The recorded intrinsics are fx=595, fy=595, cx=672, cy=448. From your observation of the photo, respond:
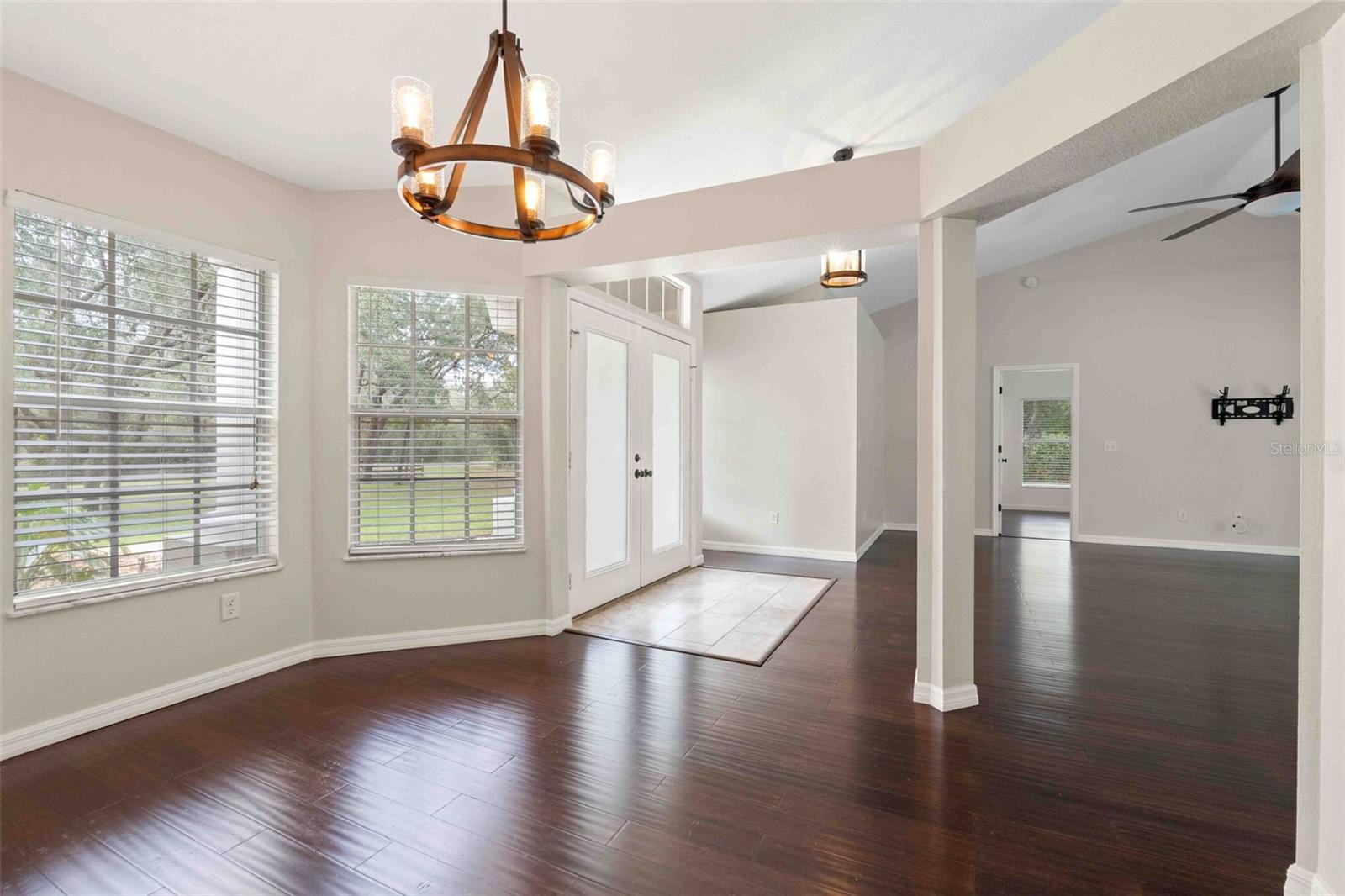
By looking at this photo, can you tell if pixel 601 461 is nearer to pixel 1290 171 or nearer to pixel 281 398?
pixel 281 398

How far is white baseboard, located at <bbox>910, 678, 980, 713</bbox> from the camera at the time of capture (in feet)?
8.79

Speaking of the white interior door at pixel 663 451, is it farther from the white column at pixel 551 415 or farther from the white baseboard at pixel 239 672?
the white baseboard at pixel 239 672

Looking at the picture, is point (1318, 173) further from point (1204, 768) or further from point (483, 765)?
point (483, 765)

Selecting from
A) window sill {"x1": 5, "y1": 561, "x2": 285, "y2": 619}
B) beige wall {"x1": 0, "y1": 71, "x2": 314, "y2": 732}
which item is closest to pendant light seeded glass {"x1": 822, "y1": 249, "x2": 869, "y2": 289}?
beige wall {"x1": 0, "y1": 71, "x2": 314, "y2": 732}

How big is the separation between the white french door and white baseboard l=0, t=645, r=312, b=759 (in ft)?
5.45

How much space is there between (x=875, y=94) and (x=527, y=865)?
369 cm

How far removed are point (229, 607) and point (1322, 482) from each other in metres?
4.16

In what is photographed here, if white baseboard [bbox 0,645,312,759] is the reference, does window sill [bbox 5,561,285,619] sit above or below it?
above

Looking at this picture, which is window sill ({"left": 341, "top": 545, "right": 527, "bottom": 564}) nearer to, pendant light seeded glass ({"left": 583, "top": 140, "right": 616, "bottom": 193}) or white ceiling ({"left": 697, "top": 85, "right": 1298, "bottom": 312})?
pendant light seeded glass ({"left": 583, "top": 140, "right": 616, "bottom": 193})

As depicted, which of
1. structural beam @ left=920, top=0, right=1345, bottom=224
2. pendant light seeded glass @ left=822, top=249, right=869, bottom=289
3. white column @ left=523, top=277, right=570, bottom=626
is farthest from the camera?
pendant light seeded glass @ left=822, top=249, right=869, bottom=289

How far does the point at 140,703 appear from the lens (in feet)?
8.61

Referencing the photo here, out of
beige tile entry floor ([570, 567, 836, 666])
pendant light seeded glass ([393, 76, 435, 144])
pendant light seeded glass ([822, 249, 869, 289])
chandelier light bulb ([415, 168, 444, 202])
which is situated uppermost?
pendant light seeded glass ([822, 249, 869, 289])

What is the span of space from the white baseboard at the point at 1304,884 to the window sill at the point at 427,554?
332 cm

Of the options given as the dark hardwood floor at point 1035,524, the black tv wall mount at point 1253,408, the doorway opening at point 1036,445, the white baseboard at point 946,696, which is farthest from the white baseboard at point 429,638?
the doorway opening at point 1036,445
